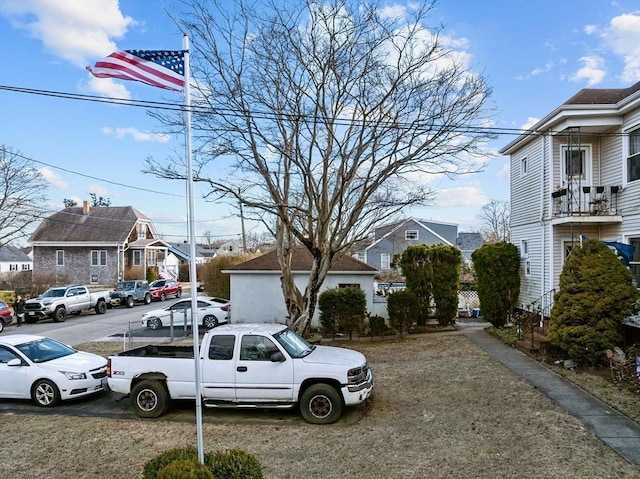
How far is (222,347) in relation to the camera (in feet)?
28.7

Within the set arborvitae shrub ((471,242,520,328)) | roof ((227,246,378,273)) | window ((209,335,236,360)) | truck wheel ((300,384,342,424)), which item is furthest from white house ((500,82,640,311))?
window ((209,335,236,360))

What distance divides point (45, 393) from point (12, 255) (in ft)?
237

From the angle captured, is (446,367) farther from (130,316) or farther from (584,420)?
(130,316)

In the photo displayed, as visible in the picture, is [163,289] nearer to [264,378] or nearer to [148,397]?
[148,397]

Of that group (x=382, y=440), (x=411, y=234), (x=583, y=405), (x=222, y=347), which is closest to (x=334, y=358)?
(x=382, y=440)

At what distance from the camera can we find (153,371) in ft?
28.9

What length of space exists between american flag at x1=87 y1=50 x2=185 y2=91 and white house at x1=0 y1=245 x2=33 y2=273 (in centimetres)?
7042

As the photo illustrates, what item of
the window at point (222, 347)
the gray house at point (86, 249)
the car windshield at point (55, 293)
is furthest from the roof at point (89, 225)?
the window at point (222, 347)

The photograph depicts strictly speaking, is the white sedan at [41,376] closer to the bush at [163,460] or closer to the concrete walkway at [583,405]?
the bush at [163,460]

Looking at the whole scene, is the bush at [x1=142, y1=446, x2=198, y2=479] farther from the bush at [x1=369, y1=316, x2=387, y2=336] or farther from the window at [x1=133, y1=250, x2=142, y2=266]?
the window at [x1=133, y1=250, x2=142, y2=266]

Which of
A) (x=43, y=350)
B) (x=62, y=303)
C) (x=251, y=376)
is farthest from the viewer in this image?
(x=62, y=303)

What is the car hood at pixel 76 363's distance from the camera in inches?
387

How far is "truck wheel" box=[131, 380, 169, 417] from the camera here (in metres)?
8.70

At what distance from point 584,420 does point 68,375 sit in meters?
9.44
